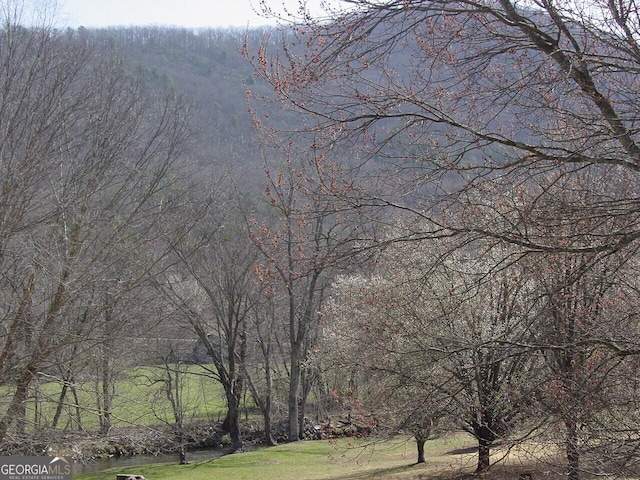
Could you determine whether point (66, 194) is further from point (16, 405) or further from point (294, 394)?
point (294, 394)

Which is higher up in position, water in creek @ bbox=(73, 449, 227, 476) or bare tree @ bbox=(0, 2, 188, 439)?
bare tree @ bbox=(0, 2, 188, 439)

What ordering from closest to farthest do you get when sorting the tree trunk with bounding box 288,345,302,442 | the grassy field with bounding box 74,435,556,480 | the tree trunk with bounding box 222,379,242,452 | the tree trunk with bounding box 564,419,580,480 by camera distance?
1. the tree trunk with bounding box 564,419,580,480
2. the grassy field with bounding box 74,435,556,480
3. the tree trunk with bounding box 222,379,242,452
4. the tree trunk with bounding box 288,345,302,442

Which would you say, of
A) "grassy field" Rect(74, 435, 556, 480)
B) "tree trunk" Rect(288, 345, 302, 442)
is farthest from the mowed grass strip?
"tree trunk" Rect(288, 345, 302, 442)

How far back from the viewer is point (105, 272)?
24.9 ft

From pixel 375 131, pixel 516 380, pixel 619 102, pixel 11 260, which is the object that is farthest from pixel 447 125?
pixel 516 380

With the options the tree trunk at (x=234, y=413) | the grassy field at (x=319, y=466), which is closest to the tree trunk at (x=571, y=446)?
the grassy field at (x=319, y=466)

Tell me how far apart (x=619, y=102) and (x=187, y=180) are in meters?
6.56

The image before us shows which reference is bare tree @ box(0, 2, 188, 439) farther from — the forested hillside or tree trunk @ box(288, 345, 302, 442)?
tree trunk @ box(288, 345, 302, 442)

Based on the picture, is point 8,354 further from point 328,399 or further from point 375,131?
point 328,399

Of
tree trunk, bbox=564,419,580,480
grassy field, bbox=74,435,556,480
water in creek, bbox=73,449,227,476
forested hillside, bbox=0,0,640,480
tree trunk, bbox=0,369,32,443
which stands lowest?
water in creek, bbox=73,449,227,476

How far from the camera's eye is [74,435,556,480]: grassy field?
51.7 feet

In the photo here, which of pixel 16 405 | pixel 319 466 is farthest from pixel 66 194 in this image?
pixel 319 466

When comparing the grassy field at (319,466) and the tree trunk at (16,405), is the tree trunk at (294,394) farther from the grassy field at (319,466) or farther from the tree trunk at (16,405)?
the tree trunk at (16,405)

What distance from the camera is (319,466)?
63.0 ft
